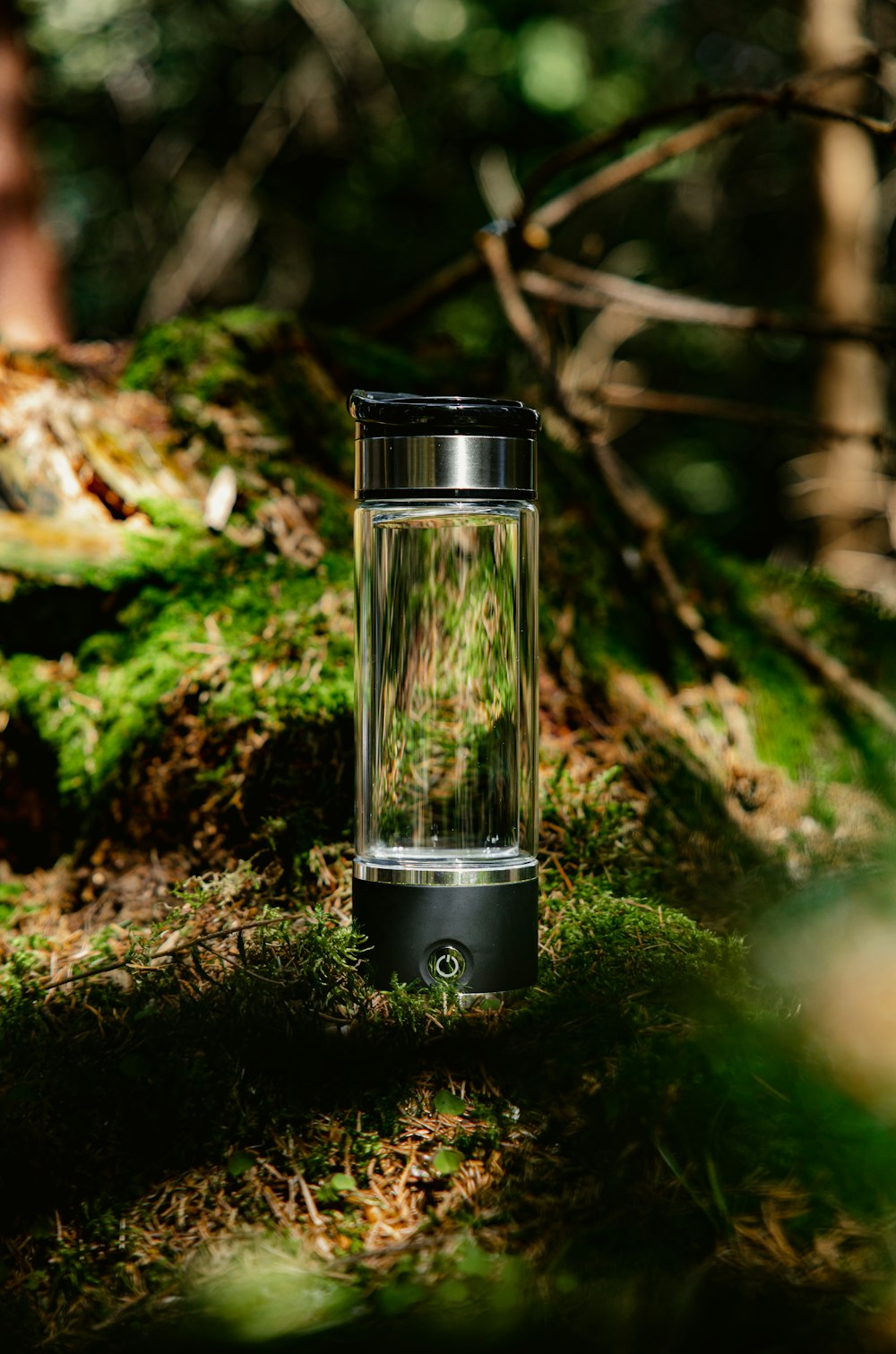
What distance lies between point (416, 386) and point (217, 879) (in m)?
2.11

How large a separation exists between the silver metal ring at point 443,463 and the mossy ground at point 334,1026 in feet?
2.42

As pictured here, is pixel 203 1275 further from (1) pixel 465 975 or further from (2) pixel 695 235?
(2) pixel 695 235

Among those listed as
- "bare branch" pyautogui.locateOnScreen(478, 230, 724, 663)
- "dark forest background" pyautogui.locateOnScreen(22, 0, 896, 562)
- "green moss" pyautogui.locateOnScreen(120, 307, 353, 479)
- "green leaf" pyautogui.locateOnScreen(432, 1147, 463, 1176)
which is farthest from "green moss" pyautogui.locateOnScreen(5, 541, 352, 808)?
"dark forest background" pyautogui.locateOnScreen(22, 0, 896, 562)

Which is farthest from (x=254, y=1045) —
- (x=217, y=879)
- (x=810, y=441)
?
(x=810, y=441)

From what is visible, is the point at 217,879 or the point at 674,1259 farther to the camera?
the point at 217,879

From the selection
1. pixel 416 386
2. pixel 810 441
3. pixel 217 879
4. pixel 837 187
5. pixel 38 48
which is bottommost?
pixel 217 879

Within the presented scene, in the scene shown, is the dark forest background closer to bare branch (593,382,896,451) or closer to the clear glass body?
bare branch (593,382,896,451)

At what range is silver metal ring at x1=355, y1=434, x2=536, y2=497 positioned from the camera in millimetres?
1952

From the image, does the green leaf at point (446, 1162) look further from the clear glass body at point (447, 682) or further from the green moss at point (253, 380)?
the green moss at point (253, 380)

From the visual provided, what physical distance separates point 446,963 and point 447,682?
72cm

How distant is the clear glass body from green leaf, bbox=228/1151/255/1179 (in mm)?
602

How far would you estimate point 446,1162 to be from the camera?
1.70 metres

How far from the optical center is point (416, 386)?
380cm

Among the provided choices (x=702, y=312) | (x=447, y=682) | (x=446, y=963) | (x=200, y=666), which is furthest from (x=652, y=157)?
(x=446, y=963)
